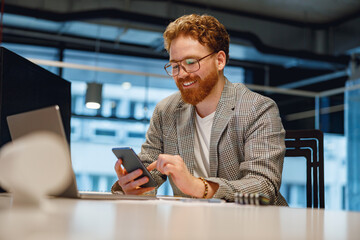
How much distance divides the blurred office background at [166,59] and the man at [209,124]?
299 cm

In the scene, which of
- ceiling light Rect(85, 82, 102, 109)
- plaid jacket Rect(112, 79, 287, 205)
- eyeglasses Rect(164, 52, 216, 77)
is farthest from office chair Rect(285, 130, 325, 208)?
ceiling light Rect(85, 82, 102, 109)

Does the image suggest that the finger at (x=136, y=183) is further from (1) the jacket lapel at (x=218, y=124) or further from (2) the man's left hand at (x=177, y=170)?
(1) the jacket lapel at (x=218, y=124)

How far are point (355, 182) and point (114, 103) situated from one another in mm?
3573

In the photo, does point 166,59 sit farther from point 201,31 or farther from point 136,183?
point 136,183

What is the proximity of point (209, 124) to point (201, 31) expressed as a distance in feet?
1.56

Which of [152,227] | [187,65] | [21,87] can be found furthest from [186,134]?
[152,227]

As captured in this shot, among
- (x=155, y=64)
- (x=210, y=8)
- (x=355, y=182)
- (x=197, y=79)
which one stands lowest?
(x=355, y=182)

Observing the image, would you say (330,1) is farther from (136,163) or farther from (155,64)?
(136,163)

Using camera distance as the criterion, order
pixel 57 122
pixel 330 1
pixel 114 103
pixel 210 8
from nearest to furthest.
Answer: pixel 57 122 < pixel 114 103 < pixel 330 1 < pixel 210 8

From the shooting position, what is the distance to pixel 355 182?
18.7 feet

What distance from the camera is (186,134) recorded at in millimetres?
2025

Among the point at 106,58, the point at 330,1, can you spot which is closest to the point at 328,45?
the point at 330,1

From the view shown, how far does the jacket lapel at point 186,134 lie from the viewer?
197 cm

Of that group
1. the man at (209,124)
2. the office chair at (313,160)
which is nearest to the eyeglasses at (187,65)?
the man at (209,124)
